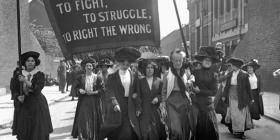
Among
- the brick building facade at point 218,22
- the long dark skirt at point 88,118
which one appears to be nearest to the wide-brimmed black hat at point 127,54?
the long dark skirt at point 88,118

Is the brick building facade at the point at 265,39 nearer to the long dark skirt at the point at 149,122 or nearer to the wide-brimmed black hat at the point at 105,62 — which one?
the wide-brimmed black hat at the point at 105,62

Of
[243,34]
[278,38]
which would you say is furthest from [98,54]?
[243,34]

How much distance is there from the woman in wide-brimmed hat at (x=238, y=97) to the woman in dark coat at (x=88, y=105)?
282cm

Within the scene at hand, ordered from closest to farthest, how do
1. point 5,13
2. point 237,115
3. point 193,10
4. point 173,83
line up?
1. point 173,83
2. point 237,115
3. point 5,13
4. point 193,10

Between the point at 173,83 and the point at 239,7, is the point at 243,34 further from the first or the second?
the point at 173,83

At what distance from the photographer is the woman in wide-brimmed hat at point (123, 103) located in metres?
5.98

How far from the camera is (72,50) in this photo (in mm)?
5555

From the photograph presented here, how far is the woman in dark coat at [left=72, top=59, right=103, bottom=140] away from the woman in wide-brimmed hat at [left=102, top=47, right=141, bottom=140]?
4.52 feet

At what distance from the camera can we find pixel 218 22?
32.8 m

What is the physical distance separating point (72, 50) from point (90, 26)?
410 millimetres

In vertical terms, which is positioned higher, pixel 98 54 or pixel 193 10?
pixel 193 10

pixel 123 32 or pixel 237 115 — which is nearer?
pixel 123 32

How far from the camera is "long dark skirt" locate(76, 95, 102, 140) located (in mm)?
7477

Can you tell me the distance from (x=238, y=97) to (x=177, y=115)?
2672 millimetres
